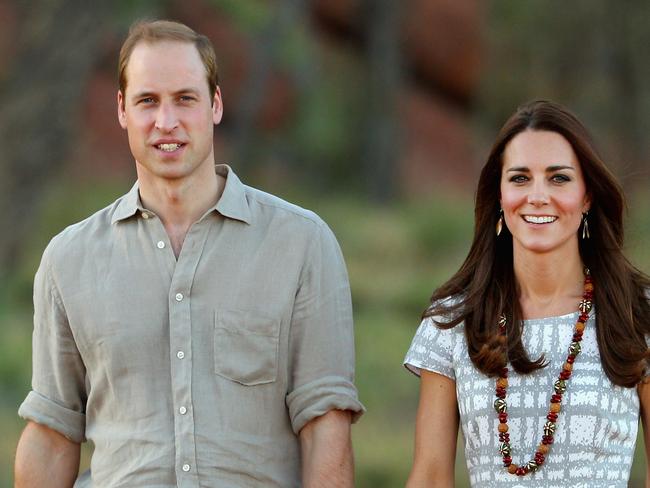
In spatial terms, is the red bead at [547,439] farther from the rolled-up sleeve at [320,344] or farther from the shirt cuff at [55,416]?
the shirt cuff at [55,416]

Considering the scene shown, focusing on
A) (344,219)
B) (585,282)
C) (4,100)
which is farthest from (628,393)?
(344,219)

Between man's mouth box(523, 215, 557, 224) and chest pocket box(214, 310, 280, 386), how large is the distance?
27.7 inches

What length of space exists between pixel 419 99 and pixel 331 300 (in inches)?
483

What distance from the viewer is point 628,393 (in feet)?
13.3

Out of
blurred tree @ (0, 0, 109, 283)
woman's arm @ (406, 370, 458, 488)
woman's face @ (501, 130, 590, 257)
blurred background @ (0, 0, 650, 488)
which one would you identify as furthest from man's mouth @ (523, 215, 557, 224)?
blurred tree @ (0, 0, 109, 283)

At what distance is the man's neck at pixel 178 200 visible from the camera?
4203mm

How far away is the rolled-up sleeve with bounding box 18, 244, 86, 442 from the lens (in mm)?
4250

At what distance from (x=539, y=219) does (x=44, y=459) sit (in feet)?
4.86

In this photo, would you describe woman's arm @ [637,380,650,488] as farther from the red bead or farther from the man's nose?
the man's nose

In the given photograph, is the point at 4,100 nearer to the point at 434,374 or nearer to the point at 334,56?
the point at 334,56

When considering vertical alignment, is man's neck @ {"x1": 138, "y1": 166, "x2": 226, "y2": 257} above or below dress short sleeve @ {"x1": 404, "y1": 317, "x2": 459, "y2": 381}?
above

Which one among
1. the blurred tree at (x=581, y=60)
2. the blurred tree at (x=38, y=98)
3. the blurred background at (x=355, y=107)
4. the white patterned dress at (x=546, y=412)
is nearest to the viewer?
the white patterned dress at (x=546, y=412)

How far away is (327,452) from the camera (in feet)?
13.6

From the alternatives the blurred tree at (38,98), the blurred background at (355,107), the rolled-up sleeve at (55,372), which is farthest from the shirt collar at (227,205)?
the blurred tree at (38,98)
